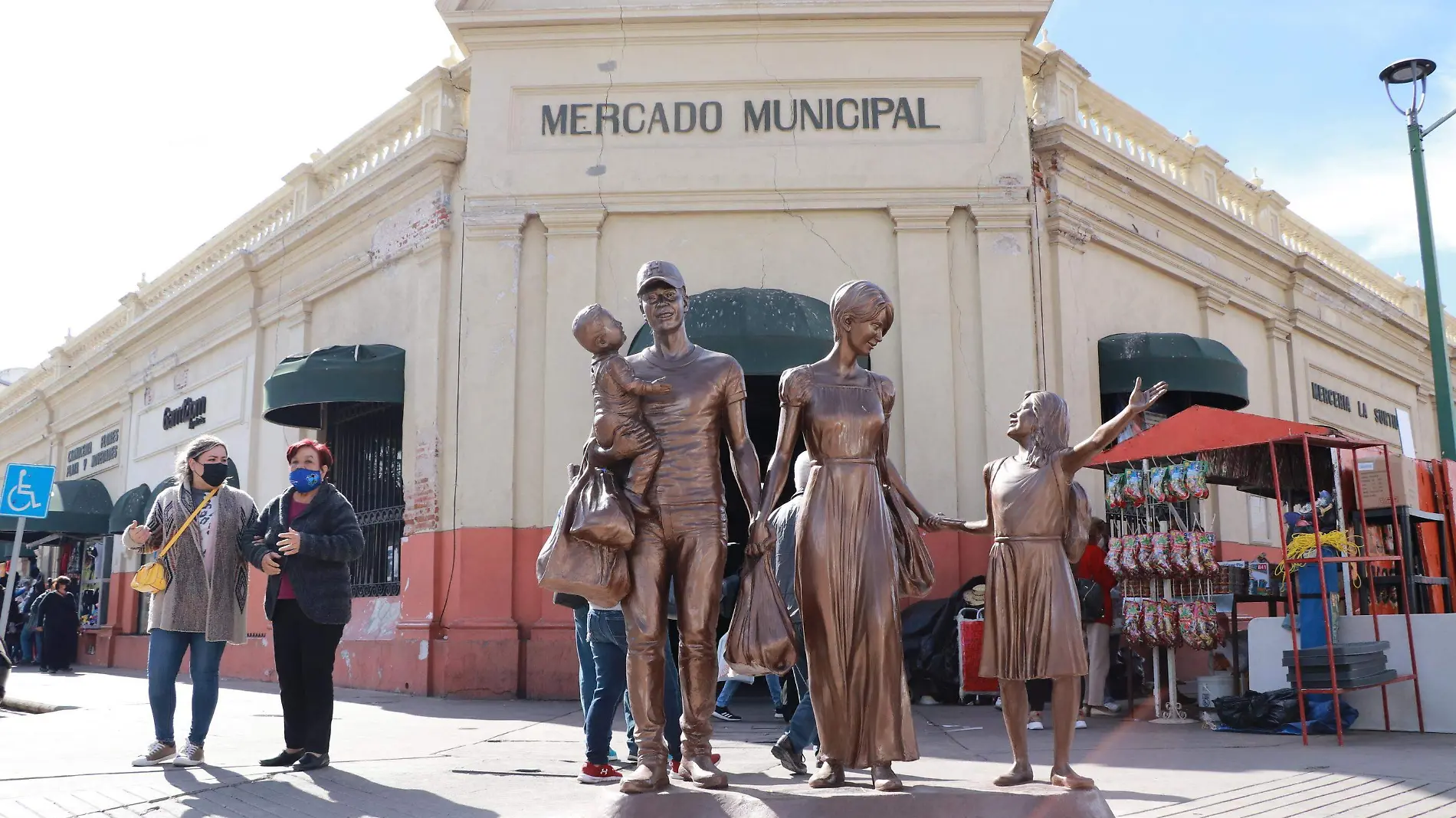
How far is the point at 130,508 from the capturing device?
1798 centimetres

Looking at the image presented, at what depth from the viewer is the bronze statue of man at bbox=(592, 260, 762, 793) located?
457 cm

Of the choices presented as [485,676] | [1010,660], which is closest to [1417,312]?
[485,676]

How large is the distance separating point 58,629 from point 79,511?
112 inches

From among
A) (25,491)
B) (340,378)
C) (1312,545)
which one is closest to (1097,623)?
(1312,545)

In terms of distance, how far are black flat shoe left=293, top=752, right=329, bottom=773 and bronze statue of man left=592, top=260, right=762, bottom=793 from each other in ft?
8.88

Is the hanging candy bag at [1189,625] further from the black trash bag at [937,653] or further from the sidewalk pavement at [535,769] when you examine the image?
the black trash bag at [937,653]

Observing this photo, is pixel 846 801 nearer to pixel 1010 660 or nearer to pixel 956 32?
pixel 1010 660

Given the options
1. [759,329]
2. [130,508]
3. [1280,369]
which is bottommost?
[130,508]

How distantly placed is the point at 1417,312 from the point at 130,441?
2219 centimetres

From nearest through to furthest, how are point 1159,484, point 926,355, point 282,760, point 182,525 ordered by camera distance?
point 282,760
point 182,525
point 1159,484
point 926,355

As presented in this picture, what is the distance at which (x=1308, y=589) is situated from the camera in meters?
8.84

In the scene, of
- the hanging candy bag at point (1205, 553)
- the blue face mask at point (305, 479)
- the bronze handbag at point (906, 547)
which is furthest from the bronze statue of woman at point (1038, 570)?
the hanging candy bag at point (1205, 553)

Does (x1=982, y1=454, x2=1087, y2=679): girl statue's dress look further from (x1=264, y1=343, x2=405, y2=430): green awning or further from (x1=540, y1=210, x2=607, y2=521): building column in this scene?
(x1=264, y1=343, x2=405, y2=430): green awning

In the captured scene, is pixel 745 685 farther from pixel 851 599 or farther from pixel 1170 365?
pixel 851 599
